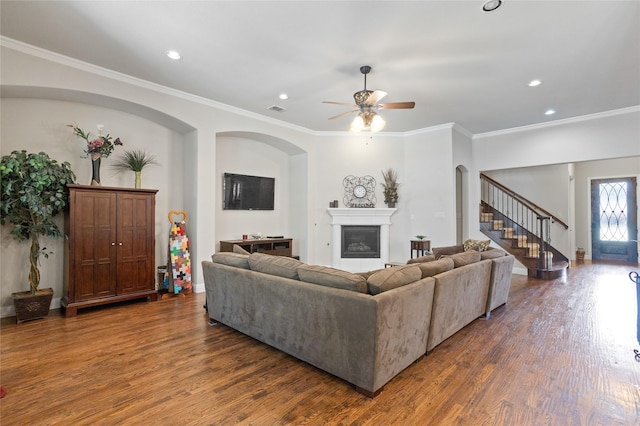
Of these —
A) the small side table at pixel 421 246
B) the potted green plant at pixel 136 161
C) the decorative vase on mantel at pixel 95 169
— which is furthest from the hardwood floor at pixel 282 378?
the small side table at pixel 421 246

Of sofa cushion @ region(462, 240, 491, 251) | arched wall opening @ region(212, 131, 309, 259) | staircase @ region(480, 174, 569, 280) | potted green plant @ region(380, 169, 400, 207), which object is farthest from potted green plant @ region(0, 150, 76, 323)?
staircase @ region(480, 174, 569, 280)

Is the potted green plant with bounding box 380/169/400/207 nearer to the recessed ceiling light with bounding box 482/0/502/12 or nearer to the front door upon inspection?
the recessed ceiling light with bounding box 482/0/502/12

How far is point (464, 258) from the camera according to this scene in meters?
3.40

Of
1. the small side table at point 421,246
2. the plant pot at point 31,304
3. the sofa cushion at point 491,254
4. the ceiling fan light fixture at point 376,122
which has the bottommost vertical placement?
the plant pot at point 31,304

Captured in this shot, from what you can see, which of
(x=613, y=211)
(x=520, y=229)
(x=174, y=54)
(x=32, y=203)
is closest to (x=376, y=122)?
(x=174, y=54)

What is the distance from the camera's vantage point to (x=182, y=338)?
124 inches

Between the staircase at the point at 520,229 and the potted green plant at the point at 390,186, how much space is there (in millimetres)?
2150

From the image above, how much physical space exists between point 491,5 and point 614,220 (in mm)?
8915

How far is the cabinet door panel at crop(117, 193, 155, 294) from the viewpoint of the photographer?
4.20 metres

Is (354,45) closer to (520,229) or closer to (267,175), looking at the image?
(267,175)

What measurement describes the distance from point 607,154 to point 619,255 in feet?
14.5

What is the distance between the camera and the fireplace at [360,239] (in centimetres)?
697

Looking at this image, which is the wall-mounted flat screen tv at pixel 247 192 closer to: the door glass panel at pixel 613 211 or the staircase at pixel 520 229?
the staircase at pixel 520 229

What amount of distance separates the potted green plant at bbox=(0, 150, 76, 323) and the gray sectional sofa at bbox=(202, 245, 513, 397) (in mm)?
2039
